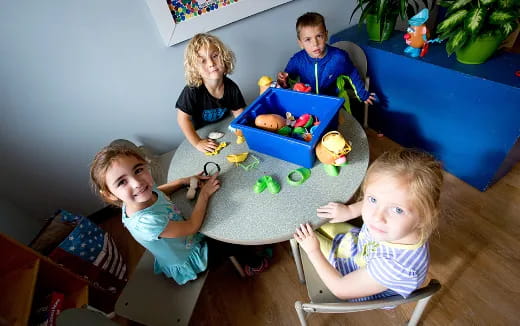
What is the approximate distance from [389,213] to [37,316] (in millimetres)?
1267

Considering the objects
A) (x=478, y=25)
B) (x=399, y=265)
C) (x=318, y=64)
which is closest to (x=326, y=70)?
(x=318, y=64)

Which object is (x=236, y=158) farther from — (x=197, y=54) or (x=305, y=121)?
(x=197, y=54)

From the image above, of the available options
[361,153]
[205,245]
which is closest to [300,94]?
[361,153]

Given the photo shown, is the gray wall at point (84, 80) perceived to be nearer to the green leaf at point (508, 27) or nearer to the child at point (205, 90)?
the child at point (205, 90)

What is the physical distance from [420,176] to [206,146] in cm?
77

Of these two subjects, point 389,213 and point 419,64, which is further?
point 419,64

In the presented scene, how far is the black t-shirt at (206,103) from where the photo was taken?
1210mm

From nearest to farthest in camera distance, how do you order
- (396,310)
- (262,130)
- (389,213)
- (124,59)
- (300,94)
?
(389,213)
(262,130)
(300,94)
(396,310)
(124,59)

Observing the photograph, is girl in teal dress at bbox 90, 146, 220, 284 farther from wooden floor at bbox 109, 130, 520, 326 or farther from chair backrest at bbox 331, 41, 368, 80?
chair backrest at bbox 331, 41, 368, 80

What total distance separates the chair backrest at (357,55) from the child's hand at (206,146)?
110cm

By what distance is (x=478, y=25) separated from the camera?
107 cm

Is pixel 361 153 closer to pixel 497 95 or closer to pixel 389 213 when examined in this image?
pixel 389 213

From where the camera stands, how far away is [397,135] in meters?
1.82

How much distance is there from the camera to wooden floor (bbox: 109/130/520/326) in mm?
1104
